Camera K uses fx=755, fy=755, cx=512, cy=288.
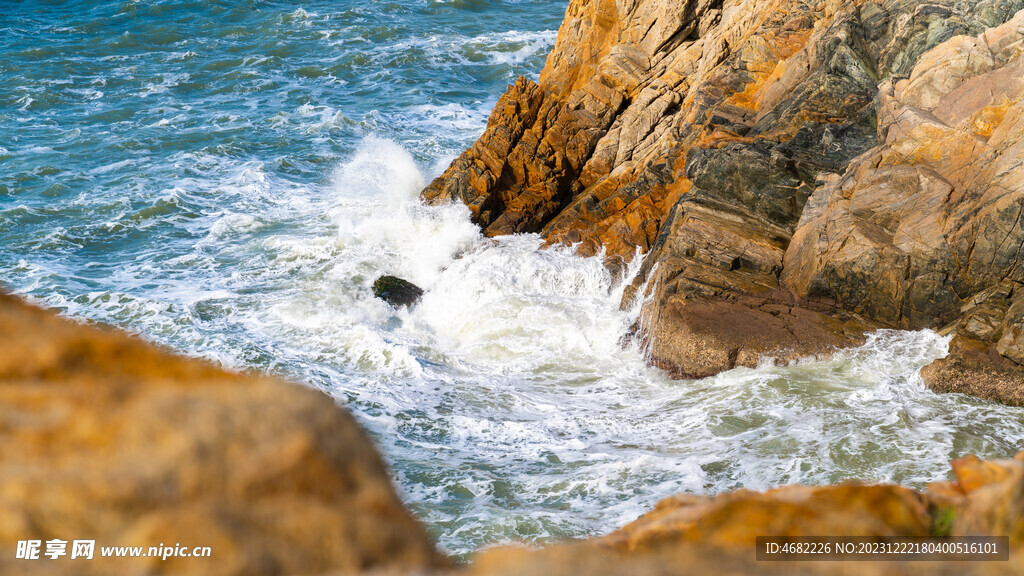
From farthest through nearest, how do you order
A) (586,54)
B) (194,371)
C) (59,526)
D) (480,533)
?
(586,54) → (480,533) → (194,371) → (59,526)

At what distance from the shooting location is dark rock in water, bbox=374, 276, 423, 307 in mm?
19516

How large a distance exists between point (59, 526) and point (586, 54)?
2330 centimetres

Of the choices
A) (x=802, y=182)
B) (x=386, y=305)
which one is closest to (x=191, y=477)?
(x=802, y=182)

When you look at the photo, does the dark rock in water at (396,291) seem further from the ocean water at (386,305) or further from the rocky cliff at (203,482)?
the rocky cliff at (203,482)

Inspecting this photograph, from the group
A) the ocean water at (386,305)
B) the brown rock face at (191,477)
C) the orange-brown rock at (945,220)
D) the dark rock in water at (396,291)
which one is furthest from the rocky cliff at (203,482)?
the dark rock in water at (396,291)

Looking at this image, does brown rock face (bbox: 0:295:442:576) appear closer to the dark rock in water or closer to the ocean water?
the ocean water

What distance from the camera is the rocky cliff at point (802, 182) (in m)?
14.3

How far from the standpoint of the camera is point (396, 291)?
64.5ft

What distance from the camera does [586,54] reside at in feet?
79.5

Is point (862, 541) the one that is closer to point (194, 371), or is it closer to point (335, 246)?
point (194, 371)

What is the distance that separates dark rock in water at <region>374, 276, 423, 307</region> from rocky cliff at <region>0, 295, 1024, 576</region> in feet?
51.5

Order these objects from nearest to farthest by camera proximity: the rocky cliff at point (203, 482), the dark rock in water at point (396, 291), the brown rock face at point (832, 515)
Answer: the rocky cliff at point (203, 482) < the brown rock face at point (832, 515) < the dark rock in water at point (396, 291)

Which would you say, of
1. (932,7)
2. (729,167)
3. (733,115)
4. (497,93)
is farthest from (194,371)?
(497,93)

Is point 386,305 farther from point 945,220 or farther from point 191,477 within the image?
point 191,477
